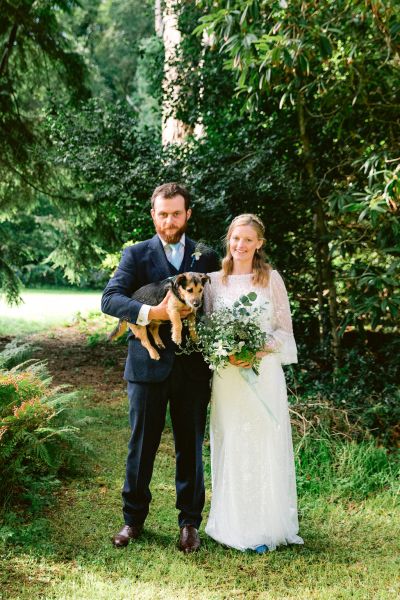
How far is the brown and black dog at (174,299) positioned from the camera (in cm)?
332

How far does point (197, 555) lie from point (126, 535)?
49 cm

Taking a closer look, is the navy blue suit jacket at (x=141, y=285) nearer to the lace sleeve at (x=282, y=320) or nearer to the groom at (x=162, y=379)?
the groom at (x=162, y=379)

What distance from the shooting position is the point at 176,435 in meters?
3.79

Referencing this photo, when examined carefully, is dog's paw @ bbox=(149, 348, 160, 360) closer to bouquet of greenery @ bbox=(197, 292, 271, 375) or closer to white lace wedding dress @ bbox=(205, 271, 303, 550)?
bouquet of greenery @ bbox=(197, 292, 271, 375)

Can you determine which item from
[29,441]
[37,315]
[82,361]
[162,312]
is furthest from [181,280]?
[37,315]

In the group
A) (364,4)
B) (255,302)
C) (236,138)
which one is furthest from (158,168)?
(255,302)

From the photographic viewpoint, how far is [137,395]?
11.8 ft

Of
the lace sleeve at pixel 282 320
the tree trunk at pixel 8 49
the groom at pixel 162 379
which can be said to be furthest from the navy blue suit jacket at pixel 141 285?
the tree trunk at pixel 8 49

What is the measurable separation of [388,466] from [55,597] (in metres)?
3.03

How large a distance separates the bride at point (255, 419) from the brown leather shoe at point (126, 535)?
1.93 ft

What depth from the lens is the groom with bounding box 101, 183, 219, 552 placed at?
351cm

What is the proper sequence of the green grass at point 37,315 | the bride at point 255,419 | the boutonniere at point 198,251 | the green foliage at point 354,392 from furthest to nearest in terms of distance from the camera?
the green grass at point 37,315 → the green foliage at point 354,392 → the bride at point 255,419 → the boutonniere at point 198,251

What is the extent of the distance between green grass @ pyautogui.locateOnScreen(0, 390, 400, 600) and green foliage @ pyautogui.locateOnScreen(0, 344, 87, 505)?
24 cm

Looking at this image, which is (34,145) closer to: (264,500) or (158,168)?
(158,168)
